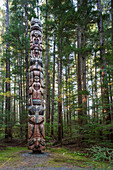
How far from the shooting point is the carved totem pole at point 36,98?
6.68 m

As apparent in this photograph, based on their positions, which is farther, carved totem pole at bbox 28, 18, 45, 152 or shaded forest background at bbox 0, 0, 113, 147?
shaded forest background at bbox 0, 0, 113, 147

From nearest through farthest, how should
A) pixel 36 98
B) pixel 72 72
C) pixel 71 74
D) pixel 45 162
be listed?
pixel 45 162 < pixel 36 98 < pixel 71 74 < pixel 72 72

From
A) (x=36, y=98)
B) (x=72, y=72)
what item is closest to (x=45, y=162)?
(x=36, y=98)

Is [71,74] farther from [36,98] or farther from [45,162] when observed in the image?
[45,162]

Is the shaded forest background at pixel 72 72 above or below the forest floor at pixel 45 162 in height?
above

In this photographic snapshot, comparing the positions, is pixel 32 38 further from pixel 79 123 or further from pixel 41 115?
pixel 79 123

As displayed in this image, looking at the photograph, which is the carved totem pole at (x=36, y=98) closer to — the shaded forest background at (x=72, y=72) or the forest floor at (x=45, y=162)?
the forest floor at (x=45, y=162)

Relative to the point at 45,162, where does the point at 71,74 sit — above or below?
above

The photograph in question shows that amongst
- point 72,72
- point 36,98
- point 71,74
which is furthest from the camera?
point 72,72

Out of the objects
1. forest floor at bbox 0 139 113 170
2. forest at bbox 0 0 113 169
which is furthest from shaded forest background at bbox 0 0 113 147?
forest floor at bbox 0 139 113 170

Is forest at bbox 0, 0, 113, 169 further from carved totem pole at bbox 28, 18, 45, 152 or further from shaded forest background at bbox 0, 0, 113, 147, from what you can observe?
carved totem pole at bbox 28, 18, 45, 152

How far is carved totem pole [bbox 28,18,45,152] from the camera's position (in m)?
6.68

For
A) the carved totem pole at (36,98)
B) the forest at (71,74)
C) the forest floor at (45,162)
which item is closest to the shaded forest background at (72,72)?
the forest at (71,74)

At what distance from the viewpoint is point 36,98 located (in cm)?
746
